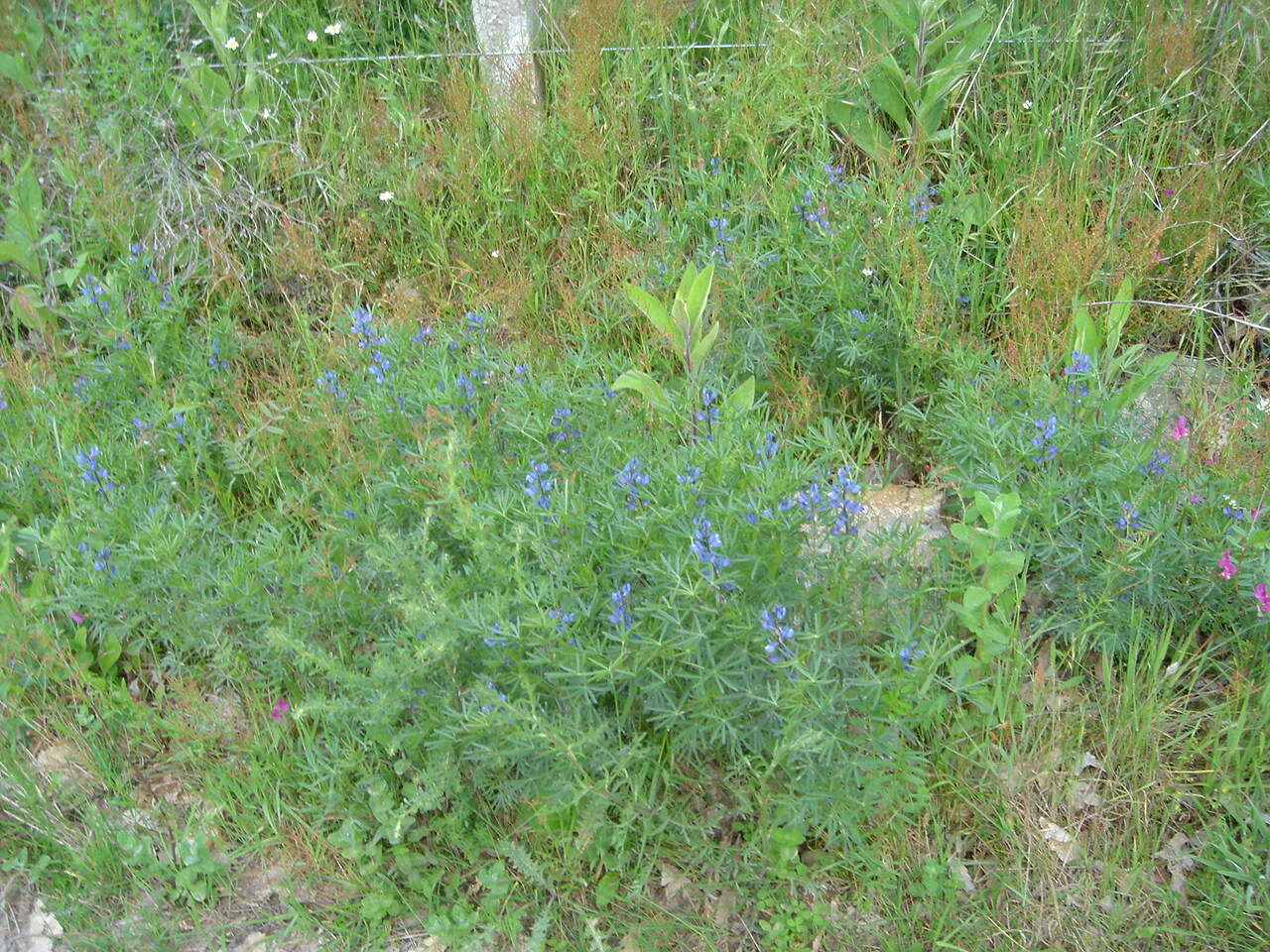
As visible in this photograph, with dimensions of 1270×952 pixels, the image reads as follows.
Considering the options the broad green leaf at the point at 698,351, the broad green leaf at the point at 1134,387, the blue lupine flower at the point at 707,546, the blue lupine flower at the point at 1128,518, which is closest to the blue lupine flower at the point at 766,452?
the blue lupine flower at the point at 707,546

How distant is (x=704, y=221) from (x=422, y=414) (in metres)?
1.49

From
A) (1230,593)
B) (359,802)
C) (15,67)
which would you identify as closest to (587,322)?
(359,802)

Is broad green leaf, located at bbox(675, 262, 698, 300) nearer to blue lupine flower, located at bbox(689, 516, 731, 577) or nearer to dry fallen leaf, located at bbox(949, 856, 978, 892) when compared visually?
blue lupine flower, located at bbox(689, 516, 731, 577)

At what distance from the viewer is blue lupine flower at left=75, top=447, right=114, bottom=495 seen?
3.51 m

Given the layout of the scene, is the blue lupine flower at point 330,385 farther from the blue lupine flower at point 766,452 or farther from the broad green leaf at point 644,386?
the blue lupine flower at point 766,452

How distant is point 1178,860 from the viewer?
280cm

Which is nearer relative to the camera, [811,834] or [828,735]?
[828,735]

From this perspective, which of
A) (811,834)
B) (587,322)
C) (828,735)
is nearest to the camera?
(828,735)

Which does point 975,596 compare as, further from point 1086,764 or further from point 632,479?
point 632,479

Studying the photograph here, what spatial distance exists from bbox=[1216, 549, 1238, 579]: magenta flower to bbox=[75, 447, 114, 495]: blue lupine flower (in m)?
3.28

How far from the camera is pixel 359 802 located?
307 centimetres

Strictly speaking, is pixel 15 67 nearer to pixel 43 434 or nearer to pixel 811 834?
pixel 43 434

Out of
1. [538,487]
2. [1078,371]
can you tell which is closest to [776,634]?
[538,487]

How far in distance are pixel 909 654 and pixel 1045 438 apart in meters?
0.82
